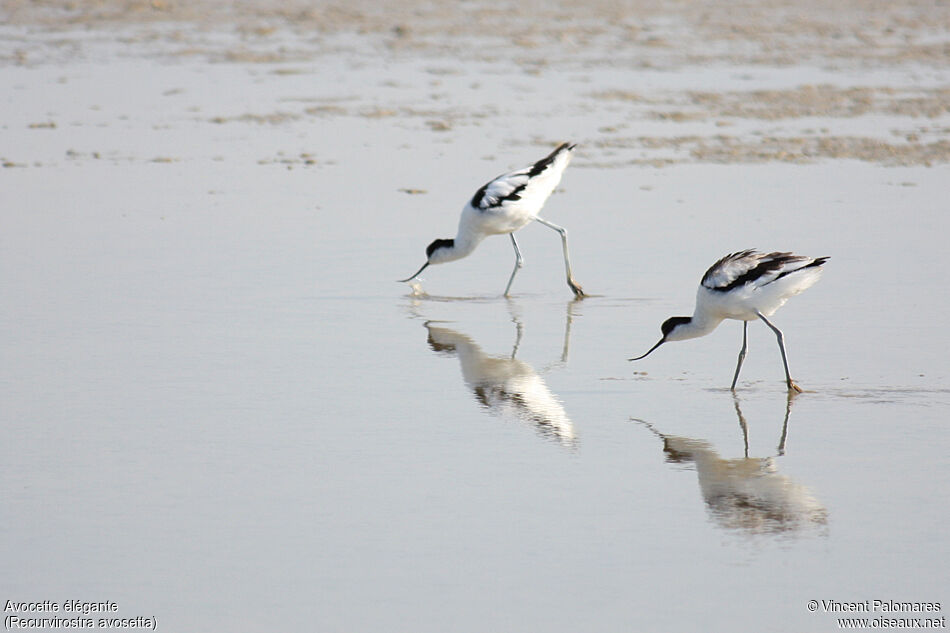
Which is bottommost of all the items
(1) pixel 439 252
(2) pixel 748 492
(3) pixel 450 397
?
(2) pixel 748 492

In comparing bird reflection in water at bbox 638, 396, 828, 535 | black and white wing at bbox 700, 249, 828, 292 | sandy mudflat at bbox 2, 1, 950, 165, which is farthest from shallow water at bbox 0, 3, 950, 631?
sandy mudflat at bbox 2, 1, 950, 165

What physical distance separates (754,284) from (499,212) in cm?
283

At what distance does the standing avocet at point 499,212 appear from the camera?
28.9 ft

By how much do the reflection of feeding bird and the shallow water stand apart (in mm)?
23

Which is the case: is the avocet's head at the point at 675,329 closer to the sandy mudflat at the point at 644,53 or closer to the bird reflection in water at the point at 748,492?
the bird reflection in water at the point at 748,492

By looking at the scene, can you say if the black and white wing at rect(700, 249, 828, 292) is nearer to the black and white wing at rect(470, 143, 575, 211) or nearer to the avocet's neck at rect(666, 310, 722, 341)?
the avocet's neck at rect(666, 310, 722, 341)

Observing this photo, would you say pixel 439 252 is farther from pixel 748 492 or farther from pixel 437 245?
pixel 748 492

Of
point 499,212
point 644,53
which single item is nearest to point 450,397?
point 499,212

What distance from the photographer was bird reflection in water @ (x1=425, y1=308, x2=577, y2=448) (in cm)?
586

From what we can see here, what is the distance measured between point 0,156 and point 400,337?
6.22m

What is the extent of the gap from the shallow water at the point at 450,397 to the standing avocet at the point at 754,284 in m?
0.32

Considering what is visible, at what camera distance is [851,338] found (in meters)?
7.09

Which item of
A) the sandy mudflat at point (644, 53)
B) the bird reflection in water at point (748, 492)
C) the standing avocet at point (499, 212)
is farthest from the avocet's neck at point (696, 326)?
the sandy mudflat at point (644, 53)

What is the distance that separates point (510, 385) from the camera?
6547 mm
